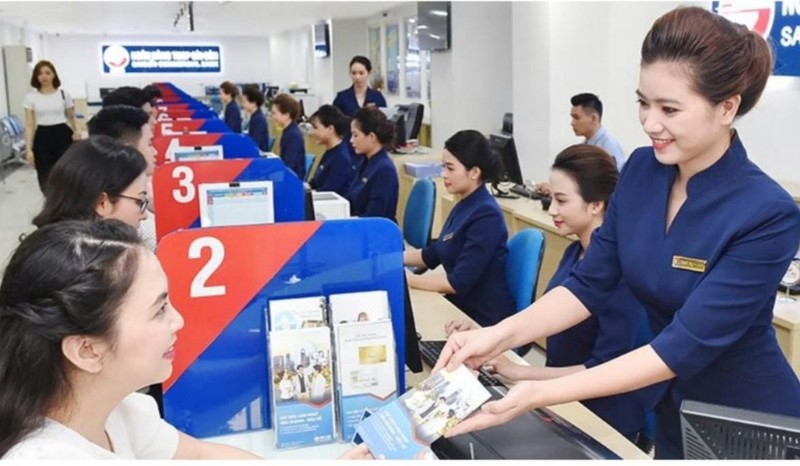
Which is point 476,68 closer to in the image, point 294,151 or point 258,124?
point 294,151

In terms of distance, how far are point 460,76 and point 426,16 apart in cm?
73

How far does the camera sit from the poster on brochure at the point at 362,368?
155 centimetres

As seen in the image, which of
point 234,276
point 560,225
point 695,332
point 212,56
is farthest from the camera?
point 212,56

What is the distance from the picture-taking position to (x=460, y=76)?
7492 millimetres

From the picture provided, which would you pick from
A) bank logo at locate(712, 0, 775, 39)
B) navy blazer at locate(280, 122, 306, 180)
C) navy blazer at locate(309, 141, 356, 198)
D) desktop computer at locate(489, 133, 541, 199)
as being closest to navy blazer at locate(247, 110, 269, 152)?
navy blazer at locate(280, 122, 306, 180)

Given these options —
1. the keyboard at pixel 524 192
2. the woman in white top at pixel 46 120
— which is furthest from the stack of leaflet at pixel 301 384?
the woman in white top at pixel 46 120

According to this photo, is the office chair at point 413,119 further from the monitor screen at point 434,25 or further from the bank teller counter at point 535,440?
the bank teller counter at point 535,440

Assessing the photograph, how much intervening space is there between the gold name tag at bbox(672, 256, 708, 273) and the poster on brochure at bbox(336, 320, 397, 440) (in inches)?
23.0

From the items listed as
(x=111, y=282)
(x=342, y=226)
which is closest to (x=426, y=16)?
(x=342, y=226)

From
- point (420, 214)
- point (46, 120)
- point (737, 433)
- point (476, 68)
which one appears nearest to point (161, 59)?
point (46, 120)

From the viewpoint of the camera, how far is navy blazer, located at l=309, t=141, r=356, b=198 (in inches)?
199

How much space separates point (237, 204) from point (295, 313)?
4.36ft

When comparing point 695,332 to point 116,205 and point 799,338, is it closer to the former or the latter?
point 799,338

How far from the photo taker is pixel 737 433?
0.80 metres
